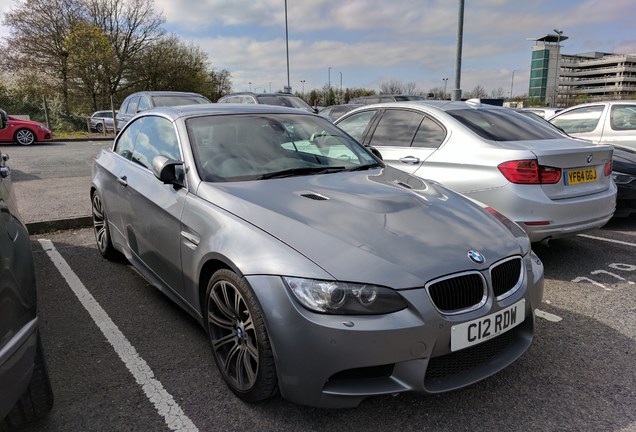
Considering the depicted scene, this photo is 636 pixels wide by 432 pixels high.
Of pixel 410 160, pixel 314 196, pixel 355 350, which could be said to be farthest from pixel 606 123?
pixel 355 350

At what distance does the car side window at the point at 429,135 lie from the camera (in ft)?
15.5

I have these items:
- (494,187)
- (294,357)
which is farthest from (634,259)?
(294,357)

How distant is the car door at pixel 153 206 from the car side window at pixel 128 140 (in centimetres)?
6

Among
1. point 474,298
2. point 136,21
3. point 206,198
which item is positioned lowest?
point 474,298

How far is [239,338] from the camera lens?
241cm

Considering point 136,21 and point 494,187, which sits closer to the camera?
point 494,187

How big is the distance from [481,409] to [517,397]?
0.25m

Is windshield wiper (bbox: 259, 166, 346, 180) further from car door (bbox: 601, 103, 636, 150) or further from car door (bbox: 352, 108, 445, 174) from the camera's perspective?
car door (bbox: 601, 103, 636, 150)

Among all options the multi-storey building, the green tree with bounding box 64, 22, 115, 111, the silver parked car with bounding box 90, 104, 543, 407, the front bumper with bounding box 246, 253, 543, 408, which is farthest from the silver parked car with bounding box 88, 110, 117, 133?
the multi-storey building

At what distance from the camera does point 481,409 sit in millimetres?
2363

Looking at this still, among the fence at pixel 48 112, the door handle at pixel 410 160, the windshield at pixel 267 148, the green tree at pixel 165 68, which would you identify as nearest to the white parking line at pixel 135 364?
the windshield at pixel 267 148

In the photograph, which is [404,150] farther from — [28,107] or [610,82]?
[610,82]

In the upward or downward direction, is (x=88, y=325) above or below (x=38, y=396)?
below

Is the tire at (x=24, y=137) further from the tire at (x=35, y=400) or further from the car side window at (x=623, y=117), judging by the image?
the car side window at (x=623, y=117)
